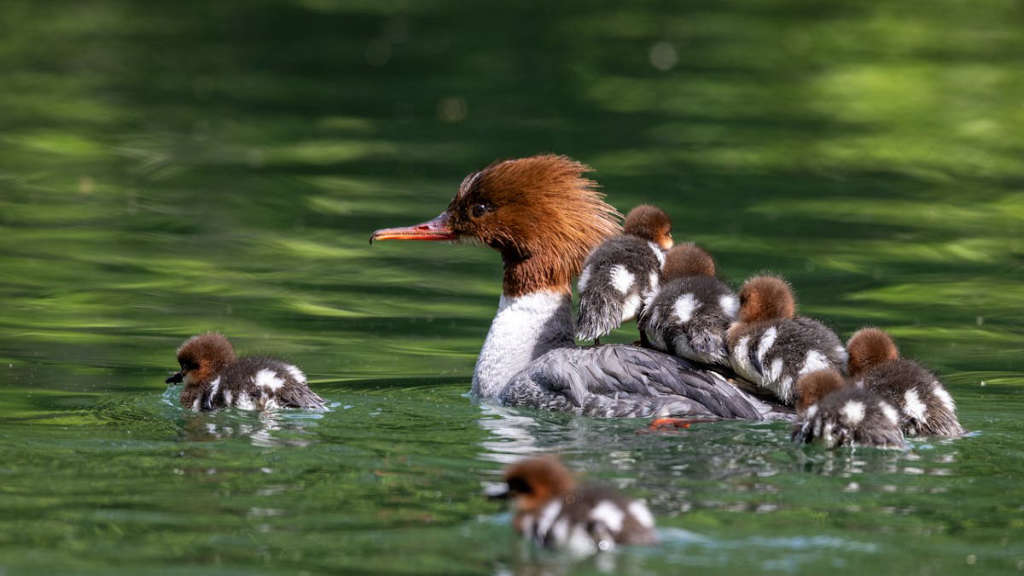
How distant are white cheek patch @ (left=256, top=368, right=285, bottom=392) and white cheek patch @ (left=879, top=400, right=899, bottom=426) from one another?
9.34 ft

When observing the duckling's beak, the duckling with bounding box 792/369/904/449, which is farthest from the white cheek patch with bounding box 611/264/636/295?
the duckling's beak

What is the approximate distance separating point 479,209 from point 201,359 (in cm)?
173

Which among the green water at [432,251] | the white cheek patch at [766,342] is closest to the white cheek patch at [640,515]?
the green water at [432,251]

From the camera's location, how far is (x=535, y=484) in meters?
5.88

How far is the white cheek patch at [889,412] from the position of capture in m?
7.15

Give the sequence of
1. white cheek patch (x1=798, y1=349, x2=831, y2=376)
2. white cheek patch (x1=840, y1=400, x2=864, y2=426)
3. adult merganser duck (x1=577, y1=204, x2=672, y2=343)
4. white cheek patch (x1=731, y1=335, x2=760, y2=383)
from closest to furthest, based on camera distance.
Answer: white cheek patch (x1=840, y1=400, x2=864, y2=426), white cheek patch (x1=798, y1=349, x2=831, y2=376), white cheek patch (x1=731, y1=335, x2=760, y2=383), adult merganser duck (x1=577, y1=204, x2=672, y2=343)

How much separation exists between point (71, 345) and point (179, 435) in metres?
2.74

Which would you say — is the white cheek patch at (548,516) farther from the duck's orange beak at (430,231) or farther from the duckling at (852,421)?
the duck's orange beak at (430,231)

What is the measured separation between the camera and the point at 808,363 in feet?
25.7

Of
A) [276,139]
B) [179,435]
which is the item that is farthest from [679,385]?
[276,139]

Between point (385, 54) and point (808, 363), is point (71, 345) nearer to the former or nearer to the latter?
point (808, 363)

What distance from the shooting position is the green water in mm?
6020

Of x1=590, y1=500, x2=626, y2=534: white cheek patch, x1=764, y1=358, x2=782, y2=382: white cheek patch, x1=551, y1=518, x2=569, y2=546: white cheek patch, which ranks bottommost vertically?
x1=551, y1=518, x2=569, y2=546: white cheek patch

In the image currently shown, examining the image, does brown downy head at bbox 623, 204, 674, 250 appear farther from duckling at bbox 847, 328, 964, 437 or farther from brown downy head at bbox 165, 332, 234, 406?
brown downy head at bbox 165, 332, 234, 406
